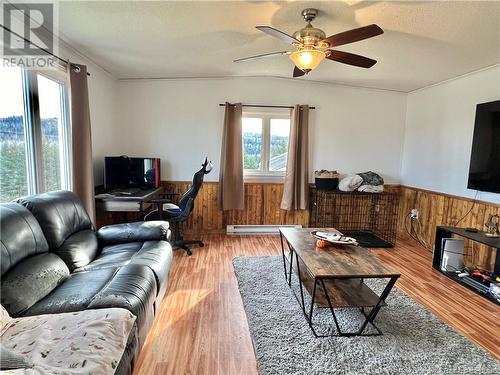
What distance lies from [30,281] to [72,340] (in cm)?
56

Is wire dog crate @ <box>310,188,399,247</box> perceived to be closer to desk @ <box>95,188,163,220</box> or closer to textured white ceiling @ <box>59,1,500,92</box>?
textured white ceiling @ <box>59,1,500,92</box>

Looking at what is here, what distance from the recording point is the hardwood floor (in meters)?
1.77

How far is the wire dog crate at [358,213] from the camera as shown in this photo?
14.8ft

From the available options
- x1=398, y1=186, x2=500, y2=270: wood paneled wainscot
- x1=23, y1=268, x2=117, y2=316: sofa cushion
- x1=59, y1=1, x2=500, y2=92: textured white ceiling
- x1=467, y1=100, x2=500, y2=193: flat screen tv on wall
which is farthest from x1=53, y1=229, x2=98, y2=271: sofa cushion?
x1=398, y1=186, x2=500, y2=270: wood paneled wainscot

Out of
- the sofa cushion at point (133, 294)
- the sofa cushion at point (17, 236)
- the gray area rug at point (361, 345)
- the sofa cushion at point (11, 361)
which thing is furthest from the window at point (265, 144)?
the sofa cushion at point (11, 361)

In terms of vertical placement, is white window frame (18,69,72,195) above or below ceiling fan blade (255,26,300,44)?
below

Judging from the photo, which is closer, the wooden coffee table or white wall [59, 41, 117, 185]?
the wooden coffee table

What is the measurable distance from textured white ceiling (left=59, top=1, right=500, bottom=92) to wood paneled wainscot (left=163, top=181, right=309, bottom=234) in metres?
1.67

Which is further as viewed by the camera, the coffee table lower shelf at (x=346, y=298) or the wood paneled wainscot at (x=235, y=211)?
the wood paneled wainscot at (x=235, y=211)

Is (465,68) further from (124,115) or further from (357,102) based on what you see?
(124,115)

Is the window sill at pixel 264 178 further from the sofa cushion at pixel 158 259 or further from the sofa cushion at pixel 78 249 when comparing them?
the sofa cushion at pixel 78 249

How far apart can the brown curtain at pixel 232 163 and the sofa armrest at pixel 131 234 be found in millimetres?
1701

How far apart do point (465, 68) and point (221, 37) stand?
2698 mm

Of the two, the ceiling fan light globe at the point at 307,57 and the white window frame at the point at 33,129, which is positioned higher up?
the ceiling fan light globe at the point at 307,57
